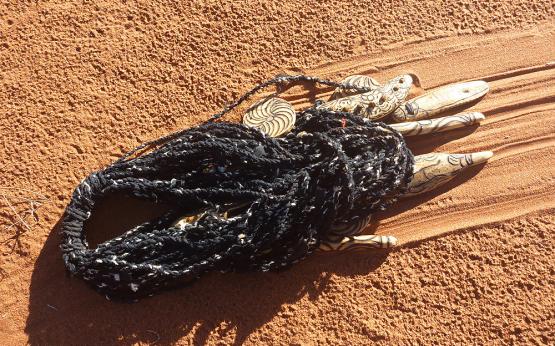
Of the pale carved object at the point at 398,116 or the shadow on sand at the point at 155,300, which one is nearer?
the shadow on sand at the point at 155,300

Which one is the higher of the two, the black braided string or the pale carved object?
the pale carved object

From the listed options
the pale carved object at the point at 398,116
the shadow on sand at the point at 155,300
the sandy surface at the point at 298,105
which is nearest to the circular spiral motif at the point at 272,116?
the pale carved object at the point at 398,116

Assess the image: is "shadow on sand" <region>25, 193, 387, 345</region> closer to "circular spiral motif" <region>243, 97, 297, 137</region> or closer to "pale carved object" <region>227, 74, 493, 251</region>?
"pale carved object" <region>227, 74, 493, 251</region>

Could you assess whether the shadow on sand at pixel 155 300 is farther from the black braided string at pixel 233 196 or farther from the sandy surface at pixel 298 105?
the black braided string at pixel 233 196

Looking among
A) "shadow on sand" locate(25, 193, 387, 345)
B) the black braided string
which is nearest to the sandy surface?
"shadow on sand" locate(25, 193, 387, 345)

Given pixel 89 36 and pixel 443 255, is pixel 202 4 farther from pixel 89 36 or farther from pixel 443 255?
pixel 443 255

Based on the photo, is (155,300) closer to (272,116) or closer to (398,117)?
(272,116)
